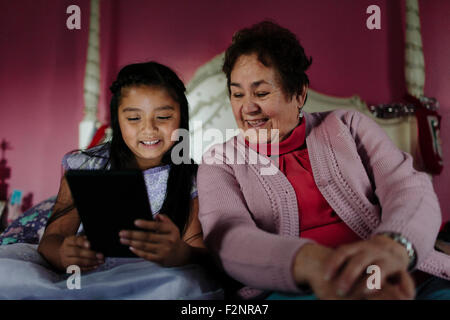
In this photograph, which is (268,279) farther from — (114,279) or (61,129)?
(61,129)

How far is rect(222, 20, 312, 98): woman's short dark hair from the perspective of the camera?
2.85 feet

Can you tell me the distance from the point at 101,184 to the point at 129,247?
14 centimetres

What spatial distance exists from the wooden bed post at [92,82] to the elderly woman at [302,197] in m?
1.23

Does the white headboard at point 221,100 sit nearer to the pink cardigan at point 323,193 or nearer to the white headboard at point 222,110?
the white headboard at point 222,110

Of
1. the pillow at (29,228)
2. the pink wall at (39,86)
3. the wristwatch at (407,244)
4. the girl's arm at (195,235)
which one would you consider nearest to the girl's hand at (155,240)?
the girl's arm at (195,235)

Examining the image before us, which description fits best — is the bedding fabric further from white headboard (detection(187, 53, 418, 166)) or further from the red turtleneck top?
white headboard (detection(187, 53, 418, 166))

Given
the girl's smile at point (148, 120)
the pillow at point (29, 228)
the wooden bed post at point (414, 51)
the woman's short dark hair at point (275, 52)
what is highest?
the wooden bed post at point (414, 51)

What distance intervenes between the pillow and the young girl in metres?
0.48

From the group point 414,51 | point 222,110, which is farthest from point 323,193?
point 414,51

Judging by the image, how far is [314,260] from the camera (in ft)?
1.69

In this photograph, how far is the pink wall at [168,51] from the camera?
5.91 feet

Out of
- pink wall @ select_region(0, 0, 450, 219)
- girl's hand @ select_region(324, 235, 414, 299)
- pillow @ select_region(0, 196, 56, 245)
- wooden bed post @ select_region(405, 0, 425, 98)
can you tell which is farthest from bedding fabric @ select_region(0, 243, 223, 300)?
wooden bed post @ select_region(405, 0, 425, 98)

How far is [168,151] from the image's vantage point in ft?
3.20

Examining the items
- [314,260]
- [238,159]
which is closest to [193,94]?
[238,159]
